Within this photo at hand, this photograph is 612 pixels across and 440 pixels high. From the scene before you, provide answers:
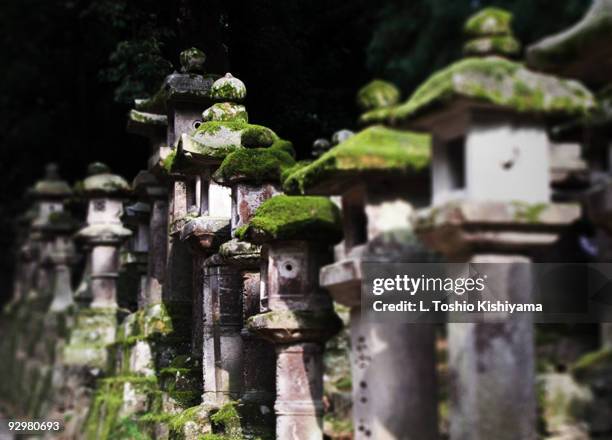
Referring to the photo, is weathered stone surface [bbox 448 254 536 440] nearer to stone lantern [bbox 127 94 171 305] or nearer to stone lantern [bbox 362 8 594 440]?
stone lantern [bbox 362 8 594 440]

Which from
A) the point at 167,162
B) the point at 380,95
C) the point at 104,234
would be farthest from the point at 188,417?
the point at 104,234

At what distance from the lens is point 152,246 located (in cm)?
1595

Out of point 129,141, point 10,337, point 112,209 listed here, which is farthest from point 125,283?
point 10,337

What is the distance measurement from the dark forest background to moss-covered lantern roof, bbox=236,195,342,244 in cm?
493

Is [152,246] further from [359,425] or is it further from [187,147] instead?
[359,425]

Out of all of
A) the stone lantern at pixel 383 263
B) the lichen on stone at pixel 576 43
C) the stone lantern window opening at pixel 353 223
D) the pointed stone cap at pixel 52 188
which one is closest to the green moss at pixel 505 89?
the lichen on stone at pixel 576 43

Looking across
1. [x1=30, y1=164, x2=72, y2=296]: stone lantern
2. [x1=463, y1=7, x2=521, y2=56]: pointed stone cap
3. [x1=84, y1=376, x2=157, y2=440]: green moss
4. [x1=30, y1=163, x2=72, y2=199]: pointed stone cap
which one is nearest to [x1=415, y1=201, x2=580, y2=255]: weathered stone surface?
[x1=463, y1=7, x2=521, y2=56]: pointed stone cap

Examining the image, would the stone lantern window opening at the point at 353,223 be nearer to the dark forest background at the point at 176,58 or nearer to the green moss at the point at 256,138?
the green moss at the point at 256,138

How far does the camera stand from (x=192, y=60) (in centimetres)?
1377

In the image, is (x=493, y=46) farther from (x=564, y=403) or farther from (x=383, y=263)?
(x=564, y=403)

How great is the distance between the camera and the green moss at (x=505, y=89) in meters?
6.20

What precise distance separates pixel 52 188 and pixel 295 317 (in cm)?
1634

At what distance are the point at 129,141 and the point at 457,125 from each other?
17.5 m

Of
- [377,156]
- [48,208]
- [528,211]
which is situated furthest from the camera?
[48,208]
